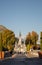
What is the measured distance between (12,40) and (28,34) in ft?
103

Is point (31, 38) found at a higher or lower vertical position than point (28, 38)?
lower

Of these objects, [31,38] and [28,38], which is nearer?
[31,38]

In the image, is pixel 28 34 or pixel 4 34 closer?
pixel 4 34

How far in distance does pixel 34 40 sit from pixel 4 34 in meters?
25.1

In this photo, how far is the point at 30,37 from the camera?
12288 centimetres

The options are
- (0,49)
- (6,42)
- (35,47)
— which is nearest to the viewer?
(0,49)

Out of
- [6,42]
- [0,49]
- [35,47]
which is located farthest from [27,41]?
[0,49]

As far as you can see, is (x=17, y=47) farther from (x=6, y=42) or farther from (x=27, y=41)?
(x=6, y=42)

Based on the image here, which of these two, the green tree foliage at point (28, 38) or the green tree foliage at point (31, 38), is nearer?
the green tree foliage at point (31, 38)

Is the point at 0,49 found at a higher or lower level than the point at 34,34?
lower

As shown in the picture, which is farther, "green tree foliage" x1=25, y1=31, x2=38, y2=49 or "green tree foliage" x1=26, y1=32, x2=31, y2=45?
"green tree foliage" x1=26, y1=32, x2=31, y2=45

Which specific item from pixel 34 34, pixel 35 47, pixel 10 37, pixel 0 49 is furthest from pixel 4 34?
pixel 0 49

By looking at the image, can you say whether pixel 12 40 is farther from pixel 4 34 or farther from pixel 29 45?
pixel 29 45

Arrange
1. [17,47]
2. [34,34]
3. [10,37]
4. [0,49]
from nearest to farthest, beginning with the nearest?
[0,49] → [10,37] → [34,34] → [17,47]
